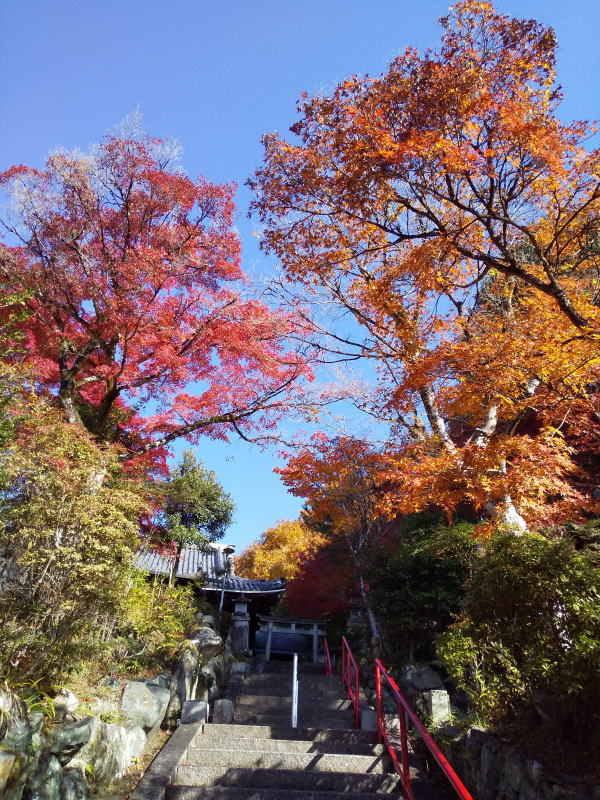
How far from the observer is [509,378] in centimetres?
738

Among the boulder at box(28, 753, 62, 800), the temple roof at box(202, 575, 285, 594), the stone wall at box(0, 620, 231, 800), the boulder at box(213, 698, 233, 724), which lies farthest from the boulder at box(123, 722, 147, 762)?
the temple roof at box(202, 575, 285, 594)

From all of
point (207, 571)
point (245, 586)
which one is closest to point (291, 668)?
point (245, 586)

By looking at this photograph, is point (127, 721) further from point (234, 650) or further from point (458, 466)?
point (234, 650)

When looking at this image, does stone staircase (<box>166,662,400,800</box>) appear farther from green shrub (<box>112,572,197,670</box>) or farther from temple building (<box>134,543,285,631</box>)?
temple building (<box>134,543,285,631</box>)

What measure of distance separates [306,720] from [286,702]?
1362mm

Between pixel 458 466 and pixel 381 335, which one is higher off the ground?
pixel 381 335

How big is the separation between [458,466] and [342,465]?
5.11 metres

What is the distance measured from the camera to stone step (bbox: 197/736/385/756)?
18.5 feet

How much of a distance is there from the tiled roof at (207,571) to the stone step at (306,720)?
8.30 meters

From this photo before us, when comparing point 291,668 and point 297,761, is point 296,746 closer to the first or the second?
point 297,761

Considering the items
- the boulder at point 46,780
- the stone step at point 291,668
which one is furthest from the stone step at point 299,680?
the boulder at point 46,780

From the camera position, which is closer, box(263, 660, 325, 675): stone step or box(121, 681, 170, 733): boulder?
box(121, 681, 170, 733): boulder

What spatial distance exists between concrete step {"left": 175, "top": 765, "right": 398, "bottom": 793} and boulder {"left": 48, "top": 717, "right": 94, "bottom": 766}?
105cm

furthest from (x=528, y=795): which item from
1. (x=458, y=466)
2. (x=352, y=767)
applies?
(x=458, y=466)
